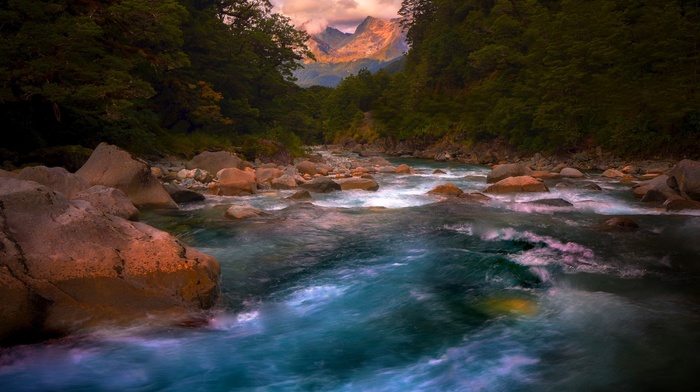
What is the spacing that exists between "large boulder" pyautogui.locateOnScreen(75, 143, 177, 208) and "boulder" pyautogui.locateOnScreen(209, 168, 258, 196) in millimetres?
2985

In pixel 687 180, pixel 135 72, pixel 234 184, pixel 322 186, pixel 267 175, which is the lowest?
pixel 687 180

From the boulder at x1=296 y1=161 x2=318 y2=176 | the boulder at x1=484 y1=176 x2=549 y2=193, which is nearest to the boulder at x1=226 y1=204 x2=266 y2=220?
the boulder at x1=484 y1=176 x2=549 y2=193

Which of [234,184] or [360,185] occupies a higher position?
[234,184]

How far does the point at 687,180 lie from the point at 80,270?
14.7 metres

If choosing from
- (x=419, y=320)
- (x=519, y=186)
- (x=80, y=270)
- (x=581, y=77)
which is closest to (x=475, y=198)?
(x=519, y=186)

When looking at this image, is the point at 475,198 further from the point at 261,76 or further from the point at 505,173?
the point at 261,76

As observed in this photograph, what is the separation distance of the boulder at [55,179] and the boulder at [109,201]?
0.51 meters

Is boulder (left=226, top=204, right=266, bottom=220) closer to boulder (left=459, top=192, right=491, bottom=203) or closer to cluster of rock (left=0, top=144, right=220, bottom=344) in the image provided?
cluster of rock (left=0, top=144, right=220, bottom=344)

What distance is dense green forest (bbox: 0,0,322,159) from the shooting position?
12.9 meters

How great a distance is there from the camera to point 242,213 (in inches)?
412

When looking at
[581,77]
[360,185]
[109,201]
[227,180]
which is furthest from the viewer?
[581,77]

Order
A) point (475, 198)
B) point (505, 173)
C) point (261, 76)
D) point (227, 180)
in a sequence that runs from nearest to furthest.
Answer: point (475, 198) → point (227, 180) → point (505, 173) → point (261, 76)

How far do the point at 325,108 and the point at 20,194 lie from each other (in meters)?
81.6

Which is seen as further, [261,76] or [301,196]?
[261,76]
